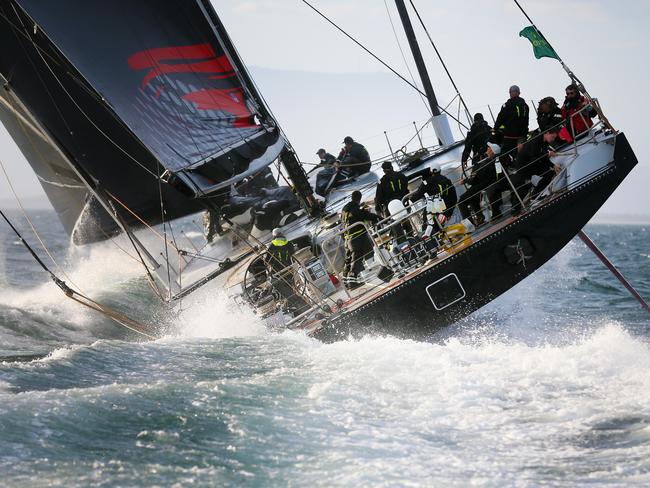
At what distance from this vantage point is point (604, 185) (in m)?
9.76

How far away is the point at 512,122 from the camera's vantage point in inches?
418

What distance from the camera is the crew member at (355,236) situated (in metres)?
10.3

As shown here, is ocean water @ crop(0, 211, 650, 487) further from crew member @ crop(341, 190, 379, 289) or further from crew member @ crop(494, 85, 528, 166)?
crew member @ crop(494, 85, 528, 166)

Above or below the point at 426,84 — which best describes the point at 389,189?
below

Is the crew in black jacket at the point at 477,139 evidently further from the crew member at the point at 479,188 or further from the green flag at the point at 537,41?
the green flag at the point at 537,41

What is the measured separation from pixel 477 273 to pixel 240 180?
13.6 ft

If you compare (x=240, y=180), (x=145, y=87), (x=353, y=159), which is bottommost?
(x=353, y=159)

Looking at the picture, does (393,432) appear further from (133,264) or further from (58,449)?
(133,264)

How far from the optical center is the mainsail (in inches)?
466

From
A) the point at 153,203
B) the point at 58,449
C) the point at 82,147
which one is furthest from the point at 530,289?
the point at 58,449

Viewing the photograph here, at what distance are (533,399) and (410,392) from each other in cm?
102

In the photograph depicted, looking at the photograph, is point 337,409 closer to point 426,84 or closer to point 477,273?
point 477,273

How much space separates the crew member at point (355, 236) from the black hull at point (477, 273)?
0.78 meters

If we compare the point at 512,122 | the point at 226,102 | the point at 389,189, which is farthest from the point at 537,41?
the point at 226,102
